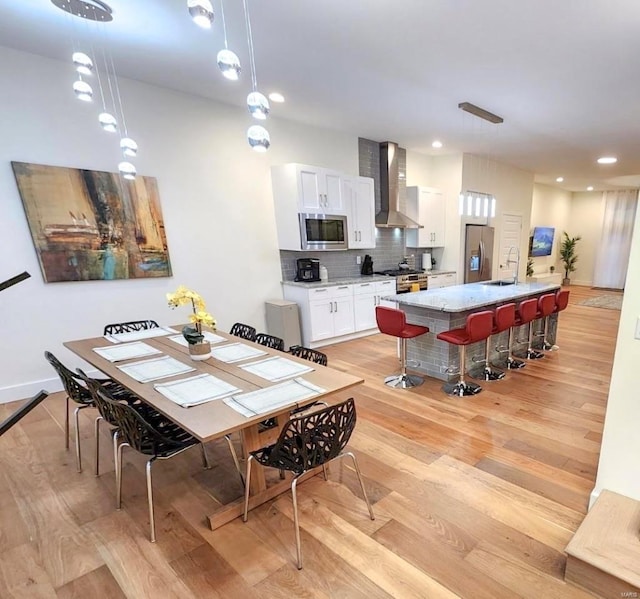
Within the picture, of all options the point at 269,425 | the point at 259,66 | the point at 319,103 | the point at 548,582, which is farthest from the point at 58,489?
the point at 319,103

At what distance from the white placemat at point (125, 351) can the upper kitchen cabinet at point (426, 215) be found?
16.5ft

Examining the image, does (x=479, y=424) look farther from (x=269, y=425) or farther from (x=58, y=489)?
(x=58, y=489)

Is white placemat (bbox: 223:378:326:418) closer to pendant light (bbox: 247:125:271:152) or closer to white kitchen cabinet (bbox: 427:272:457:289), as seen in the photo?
pendant light (bbox: 247:125:271:152)

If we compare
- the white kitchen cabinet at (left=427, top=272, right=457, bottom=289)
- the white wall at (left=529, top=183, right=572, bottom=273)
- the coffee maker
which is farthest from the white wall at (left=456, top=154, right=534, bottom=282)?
the coffee maker

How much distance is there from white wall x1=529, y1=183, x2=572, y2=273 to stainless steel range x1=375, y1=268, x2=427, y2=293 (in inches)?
213

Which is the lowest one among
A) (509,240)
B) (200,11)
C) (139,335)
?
(139,335)

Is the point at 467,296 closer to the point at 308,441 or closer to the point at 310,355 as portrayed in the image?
the point at 310,355

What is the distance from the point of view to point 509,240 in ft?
25.3

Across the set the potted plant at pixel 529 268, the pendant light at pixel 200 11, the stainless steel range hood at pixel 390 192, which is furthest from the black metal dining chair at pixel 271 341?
the potted plant at pixel 529 268

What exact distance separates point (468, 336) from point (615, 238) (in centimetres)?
980

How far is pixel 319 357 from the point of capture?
236 centimetres

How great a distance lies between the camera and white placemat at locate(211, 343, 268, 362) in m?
2.39

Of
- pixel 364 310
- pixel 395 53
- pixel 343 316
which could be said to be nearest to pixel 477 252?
pixel 364 310

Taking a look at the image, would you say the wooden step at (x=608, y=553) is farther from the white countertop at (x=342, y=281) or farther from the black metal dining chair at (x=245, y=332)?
the white countertop at (x=342, y=281)
